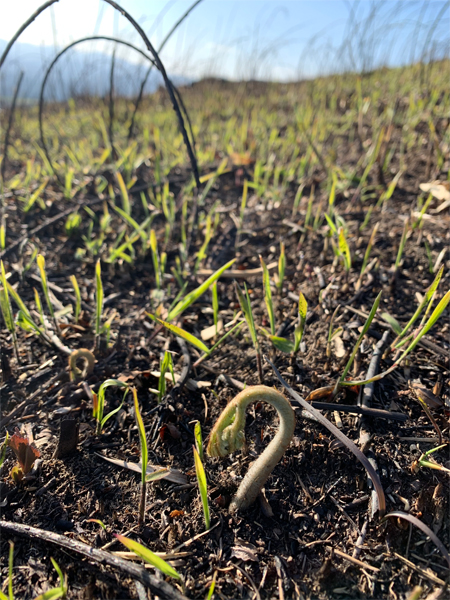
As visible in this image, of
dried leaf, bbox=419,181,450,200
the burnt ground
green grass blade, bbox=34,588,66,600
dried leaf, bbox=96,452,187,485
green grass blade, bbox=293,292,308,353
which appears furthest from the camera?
dried leaf, bbox=419,181,450,200

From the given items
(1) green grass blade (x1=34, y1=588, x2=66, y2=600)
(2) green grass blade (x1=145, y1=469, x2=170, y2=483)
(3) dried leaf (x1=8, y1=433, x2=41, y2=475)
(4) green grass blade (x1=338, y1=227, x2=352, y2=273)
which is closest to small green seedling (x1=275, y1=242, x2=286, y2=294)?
(4) green grass blade (x1=338, y1=227, x2=352, y2=273)

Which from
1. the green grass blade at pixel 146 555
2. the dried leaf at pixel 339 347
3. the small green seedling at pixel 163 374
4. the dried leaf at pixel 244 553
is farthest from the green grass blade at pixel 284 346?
the green grass blade at pixel 146 555

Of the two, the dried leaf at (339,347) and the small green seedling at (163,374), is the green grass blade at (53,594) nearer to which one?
the small green seedling at (163,374)

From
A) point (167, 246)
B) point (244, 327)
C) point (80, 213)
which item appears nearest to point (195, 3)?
point (167, 246)

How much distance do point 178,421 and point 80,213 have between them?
1636mm

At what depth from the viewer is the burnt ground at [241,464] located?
2.58 feet

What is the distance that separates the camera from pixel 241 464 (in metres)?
0.97

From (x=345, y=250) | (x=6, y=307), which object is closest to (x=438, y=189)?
(x=345, y=250)

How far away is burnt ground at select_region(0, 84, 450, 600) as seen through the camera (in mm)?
788

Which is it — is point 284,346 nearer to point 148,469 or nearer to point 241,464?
point 241,464

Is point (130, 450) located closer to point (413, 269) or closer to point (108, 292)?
point (108, 292)

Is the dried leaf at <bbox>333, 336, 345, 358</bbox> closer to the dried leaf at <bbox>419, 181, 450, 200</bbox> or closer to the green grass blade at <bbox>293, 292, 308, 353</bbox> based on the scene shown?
the green grass blade at <bbox>293, 292, 308, 353</bbox>

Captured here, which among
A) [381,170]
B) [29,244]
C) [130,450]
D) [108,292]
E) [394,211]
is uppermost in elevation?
[381,170]

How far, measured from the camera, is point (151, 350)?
1.37 m
